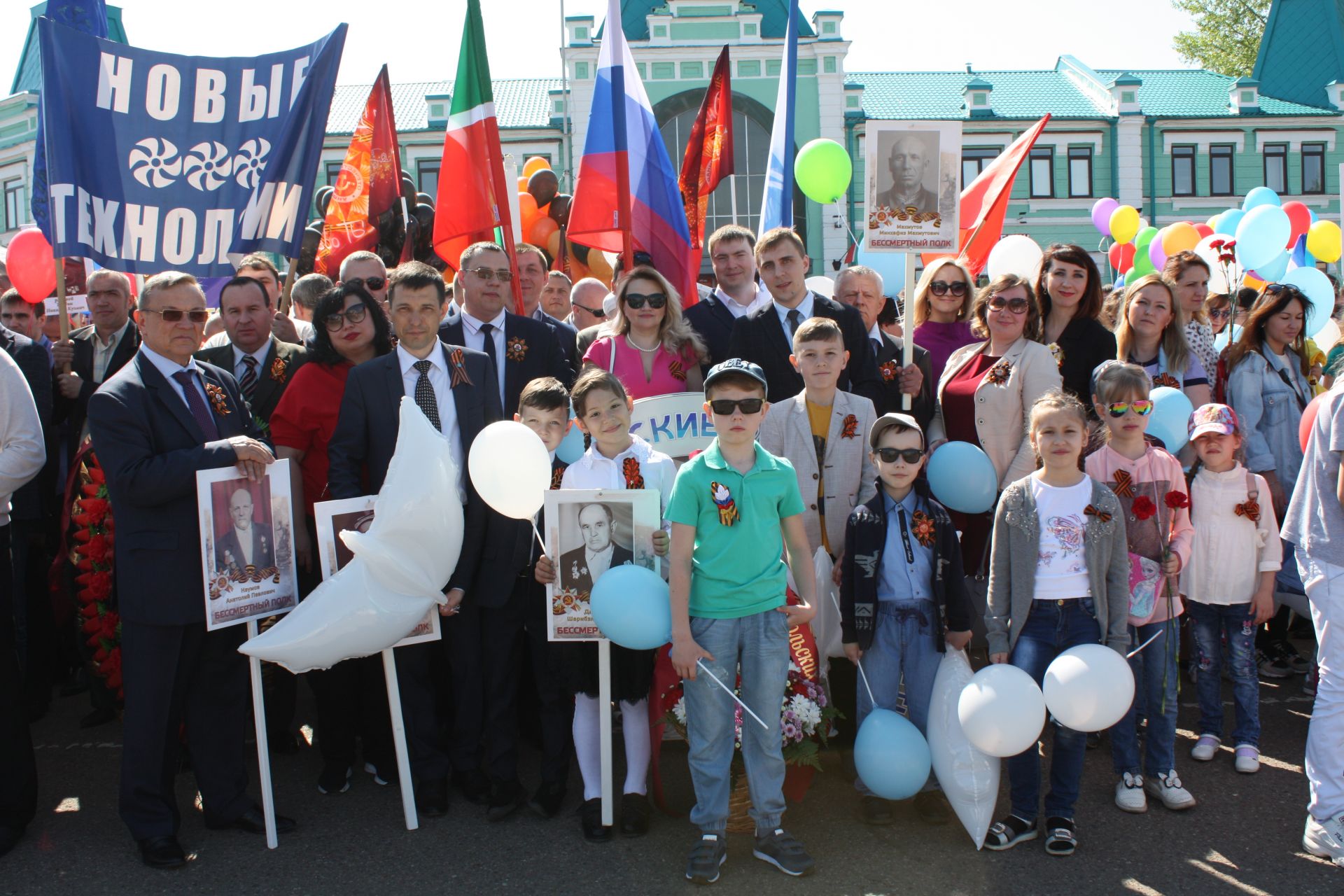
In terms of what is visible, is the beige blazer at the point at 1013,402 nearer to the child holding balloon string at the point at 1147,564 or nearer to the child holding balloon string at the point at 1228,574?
the child holding balloon string at the point at 1147,564

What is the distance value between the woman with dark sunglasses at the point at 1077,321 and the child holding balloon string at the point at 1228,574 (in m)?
0.68

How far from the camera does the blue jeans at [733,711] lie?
4012mm

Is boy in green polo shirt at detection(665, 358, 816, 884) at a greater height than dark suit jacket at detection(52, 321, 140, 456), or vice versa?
dark suit jacket at detection(52, 321, 140, 456)

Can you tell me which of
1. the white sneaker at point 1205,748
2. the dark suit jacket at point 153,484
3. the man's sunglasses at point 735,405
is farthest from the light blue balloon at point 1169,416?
the dark suit jacket at point 153,484

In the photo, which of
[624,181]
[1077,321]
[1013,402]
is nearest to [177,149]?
[624,181]

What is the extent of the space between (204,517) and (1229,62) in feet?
134

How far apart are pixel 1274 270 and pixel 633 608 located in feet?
26.0

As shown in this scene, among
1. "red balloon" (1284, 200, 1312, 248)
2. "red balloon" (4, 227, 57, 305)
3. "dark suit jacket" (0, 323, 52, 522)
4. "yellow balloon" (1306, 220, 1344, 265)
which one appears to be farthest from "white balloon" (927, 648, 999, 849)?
"yellow balloon" (1306, 220, 1344, 265)

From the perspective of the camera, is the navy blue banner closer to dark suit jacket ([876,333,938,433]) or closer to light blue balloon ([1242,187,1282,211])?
dark suit jacket ([876,333,938,433])

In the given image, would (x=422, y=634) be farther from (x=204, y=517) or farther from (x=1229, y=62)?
(x=1229, y=62)

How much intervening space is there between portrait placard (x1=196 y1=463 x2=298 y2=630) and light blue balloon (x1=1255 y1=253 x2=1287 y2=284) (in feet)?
27.2

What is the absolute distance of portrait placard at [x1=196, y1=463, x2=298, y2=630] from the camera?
4117mm

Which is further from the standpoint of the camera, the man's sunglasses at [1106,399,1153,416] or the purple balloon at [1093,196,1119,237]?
the purple balloon at [1093,196,1119,237]

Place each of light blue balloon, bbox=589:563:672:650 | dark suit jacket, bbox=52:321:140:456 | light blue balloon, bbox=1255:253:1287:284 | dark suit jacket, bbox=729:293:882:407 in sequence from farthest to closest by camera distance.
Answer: light blue balloon, bbox=1255:253:1287:284 → dark suit jacket, bbox=52:321:140:456 → dark suit jacket, bbox=729:293:882:407 → light blue balloon, bbox=589:563:672:650
